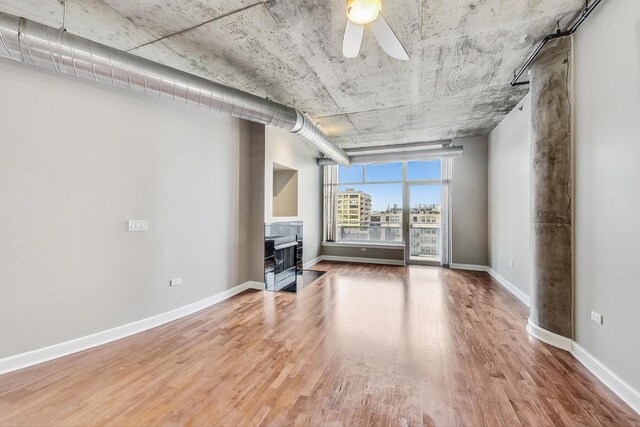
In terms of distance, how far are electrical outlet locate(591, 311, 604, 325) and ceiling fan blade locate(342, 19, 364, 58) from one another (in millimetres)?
3128

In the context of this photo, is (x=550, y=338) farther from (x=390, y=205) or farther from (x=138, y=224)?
(x=390, y=205)

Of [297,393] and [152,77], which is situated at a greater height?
[152,77]

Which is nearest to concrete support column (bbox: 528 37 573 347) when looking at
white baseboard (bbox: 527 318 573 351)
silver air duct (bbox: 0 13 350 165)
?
white baseboard (bbox: 527 318 573 351)

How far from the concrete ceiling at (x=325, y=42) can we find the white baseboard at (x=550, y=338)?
317 cm

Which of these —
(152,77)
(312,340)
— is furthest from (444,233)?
(152,77)

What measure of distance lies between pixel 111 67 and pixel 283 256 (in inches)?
154

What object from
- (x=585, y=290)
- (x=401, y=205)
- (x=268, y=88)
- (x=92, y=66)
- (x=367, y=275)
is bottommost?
(x=367, y=275)

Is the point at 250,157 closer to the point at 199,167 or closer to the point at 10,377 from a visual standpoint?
the point at 199,167

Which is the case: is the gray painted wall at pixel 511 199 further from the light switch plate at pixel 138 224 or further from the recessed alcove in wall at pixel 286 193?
the light switch plate at pixel 138 224

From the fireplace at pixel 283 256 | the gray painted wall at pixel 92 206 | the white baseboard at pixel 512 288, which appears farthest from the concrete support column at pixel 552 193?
the gray painted wall at pixel 92 206

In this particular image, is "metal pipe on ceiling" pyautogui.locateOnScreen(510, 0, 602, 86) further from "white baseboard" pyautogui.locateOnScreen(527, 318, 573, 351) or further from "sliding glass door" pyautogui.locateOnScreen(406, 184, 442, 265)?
"sliding glass door" pyautogui.locateOnScreen(406, 184, 442, 265)

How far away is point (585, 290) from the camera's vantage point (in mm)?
2311

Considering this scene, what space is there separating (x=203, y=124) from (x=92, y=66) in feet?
5.18

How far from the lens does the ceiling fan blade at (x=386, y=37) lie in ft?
5.96
